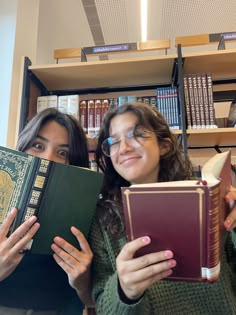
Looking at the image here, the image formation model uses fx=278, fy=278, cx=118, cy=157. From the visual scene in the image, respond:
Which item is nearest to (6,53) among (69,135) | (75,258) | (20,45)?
(20,45)

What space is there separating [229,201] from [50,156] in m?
0.61

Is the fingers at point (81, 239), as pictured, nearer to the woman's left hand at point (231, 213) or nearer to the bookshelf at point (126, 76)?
the woman's left hand at point (231, 213)

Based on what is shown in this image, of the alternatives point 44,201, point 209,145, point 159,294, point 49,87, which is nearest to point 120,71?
point 49,87

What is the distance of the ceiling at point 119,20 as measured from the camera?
2498mm

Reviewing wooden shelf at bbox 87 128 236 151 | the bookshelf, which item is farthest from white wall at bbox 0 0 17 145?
wooden shelf at bbox 87 128 236 151

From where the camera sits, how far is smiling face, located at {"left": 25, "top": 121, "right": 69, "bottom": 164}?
1.00m

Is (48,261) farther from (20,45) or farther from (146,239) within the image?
(20,45)

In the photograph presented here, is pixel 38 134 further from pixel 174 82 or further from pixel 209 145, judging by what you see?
pixel 209 145

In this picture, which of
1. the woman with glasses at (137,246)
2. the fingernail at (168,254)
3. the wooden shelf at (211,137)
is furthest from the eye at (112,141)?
the wooden shelf at (211,137)

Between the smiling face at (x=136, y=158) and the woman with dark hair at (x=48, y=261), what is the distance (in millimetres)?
211

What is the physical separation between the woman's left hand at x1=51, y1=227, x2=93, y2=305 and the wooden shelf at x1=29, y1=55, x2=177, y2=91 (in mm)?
1215

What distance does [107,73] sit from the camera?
70.7 inches

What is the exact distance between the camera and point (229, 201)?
650mm

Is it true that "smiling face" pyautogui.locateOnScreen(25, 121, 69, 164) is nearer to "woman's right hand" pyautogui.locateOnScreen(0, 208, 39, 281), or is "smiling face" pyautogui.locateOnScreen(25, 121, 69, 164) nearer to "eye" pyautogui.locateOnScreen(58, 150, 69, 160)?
"eye" pyautogui.locateOnScreen(58, 150, 69, 160)
